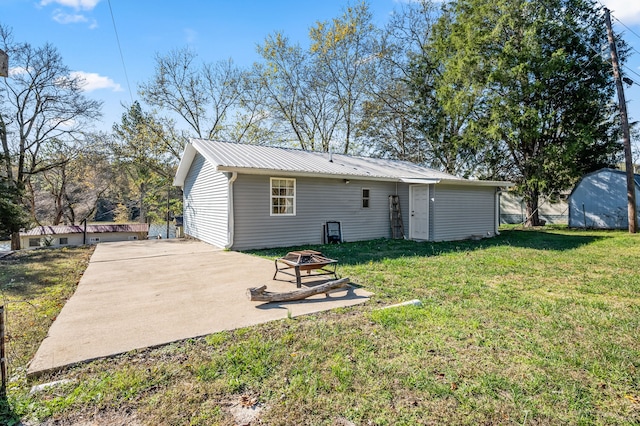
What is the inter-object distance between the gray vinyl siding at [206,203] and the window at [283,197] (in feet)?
4.63

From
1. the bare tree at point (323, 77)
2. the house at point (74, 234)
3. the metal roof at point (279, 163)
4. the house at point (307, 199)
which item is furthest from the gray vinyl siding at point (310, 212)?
the house at point (74, 234)

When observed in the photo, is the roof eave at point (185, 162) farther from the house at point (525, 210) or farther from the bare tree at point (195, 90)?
the house at point (525, 210)

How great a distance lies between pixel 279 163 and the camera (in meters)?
10.6

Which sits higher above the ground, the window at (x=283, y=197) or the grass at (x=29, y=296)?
the window at (x=283, y=197)

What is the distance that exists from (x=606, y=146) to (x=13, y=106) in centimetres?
3050

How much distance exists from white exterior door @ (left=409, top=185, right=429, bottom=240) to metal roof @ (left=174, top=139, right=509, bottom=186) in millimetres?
516

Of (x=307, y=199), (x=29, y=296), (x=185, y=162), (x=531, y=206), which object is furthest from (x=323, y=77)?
(x=29, y=296)

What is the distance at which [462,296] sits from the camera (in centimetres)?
484

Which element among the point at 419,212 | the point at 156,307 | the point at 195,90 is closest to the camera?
the point at 156,307

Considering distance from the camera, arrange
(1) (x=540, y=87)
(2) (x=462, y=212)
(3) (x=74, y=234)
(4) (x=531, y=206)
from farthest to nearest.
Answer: (3) (x=74, y=234) → (4) (x=531, y=206) → (1) (x=540, y=87) → (2) (x=462, y=212)

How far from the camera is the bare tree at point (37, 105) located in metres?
16.5

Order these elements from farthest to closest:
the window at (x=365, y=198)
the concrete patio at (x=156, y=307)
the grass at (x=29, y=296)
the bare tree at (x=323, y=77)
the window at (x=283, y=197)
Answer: the bare tree at (x=323, y=77), the window at (x=365, y=198), the window at (x=283, y=197), the concrete patio at (x=156, y=307), the grass at (x=29, y=296)

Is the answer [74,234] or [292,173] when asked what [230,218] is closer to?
[292,173]

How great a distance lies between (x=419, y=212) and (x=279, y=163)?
5.40m
